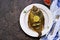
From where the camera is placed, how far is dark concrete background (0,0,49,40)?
3.21 feet

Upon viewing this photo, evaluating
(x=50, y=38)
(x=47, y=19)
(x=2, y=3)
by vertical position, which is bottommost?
(x=50, y=38)

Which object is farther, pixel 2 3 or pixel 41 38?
pixel 2 3

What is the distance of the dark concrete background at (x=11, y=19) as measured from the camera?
98cm

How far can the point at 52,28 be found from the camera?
99cm

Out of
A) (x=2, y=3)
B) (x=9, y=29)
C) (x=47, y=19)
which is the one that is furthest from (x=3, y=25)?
(x=47, y=19)

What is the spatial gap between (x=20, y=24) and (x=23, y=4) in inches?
5.4

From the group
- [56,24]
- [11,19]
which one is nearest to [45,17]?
[56,24]

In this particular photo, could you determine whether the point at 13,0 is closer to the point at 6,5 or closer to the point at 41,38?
the point at 6,5

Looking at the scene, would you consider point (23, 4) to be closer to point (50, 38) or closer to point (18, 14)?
point (18, 14)

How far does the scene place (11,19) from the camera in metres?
1.02

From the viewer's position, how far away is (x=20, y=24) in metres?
0.99

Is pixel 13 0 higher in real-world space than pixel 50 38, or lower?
higher

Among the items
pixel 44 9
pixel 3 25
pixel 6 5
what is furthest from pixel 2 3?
pixel 44 9

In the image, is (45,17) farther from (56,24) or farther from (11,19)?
(11,19)
